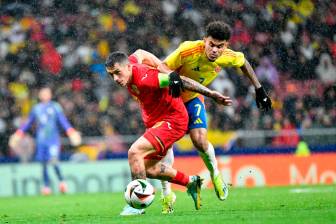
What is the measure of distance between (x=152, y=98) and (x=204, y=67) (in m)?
1.29

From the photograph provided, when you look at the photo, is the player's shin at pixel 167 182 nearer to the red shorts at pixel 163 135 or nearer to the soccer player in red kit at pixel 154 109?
the soccer player in red kit at pixel 154 109

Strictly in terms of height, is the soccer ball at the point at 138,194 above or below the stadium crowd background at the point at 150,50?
below

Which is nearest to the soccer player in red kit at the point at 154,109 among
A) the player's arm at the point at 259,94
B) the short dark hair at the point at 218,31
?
the short dark hair at the point at 218,31

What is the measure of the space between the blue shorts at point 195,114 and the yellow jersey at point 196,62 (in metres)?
0.09

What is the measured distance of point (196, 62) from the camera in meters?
10.0

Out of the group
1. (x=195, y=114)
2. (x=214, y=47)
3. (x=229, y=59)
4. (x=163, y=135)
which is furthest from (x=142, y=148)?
(x=229, y=59)

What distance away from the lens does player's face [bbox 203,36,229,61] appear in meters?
9.69

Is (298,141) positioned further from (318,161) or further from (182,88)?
(182,88)

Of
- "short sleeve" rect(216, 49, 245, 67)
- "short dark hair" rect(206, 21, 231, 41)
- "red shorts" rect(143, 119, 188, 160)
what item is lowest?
"red shorts" rect(143, 119, 188, 160)

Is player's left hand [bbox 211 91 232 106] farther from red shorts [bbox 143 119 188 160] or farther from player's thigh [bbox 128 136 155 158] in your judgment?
player's thigh [bbox 128 136 155 158]

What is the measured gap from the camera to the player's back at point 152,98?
8711 mm

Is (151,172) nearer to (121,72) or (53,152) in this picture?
(121,72)

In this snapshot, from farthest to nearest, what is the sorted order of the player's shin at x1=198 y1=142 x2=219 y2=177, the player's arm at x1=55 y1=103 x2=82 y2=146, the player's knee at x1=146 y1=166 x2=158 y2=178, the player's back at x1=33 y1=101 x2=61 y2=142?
the player's back at x1=33 y1=101 x2=61 y2=142 → the player's arm at x1=55 y1=103 x2=82 y2=146 → the player's shin at x1=198 y1=142 x2=219 y2=177 → the player's knee at x1=146 y1=166 x2=158 y2=178

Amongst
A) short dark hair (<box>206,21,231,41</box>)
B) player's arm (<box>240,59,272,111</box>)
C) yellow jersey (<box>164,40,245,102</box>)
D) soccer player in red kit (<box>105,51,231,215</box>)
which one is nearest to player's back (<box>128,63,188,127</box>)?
soccer player in red kit (<box>105,51,231,215</box>)
